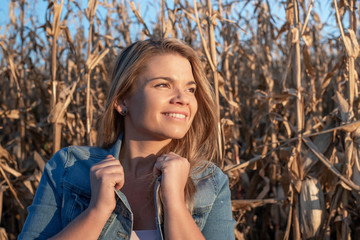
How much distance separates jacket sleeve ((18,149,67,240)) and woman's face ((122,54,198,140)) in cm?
31

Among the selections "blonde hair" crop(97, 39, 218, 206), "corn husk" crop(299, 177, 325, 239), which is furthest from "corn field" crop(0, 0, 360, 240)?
"blonde hair" crop(97, 39, 218, 206)

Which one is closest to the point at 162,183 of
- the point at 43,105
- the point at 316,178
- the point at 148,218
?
the point at 148,218

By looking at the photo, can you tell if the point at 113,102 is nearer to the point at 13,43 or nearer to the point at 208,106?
the point at 208,106

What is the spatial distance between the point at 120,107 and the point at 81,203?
418 mm

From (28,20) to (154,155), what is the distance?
344 centimetres

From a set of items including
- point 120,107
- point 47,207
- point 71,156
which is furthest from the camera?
point 120,107

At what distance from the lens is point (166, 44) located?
1618 mm

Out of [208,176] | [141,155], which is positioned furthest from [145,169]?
[208,176]

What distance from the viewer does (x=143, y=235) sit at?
1.42 m

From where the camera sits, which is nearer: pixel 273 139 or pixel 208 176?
pixel 208 176

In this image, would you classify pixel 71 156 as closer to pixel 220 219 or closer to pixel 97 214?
pixel 97 214

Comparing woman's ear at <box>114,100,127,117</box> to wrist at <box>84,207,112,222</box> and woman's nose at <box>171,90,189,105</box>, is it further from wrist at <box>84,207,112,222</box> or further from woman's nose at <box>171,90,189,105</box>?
wrist at <box>84,207,112,222</box>

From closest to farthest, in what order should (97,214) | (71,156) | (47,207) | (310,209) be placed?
(97,214)
(47,207)
(71,156)
(310,209)

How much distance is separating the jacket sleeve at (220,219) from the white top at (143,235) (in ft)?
0.60
